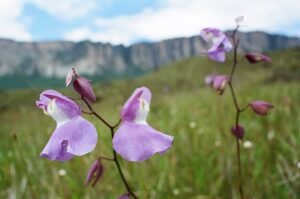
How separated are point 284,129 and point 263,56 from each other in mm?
2209

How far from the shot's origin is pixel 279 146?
3.14 m

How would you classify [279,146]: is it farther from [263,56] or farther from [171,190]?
[263,56]

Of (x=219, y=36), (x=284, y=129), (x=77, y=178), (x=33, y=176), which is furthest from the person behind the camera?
(x=284, y=129)

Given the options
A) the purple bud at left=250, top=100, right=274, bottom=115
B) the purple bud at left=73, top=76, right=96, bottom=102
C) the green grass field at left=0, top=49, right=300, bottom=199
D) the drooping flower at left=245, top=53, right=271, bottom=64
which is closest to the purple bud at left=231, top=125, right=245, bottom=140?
the purple bud at left=250, top=100, right=274, bottom=115

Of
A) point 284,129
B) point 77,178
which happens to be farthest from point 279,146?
point 77,178

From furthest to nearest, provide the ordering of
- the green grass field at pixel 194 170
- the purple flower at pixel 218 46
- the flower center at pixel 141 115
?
the green grass field at pixel 194 170, the purple flower at pixel 218 46, the flower center at pixel 141 115

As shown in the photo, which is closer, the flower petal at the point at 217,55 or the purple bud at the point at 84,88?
the purple bud at the point at 84,88

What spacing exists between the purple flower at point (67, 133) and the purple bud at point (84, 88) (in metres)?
0.05

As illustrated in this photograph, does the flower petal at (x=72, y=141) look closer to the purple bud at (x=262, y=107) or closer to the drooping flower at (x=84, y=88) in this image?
the drooping flower at (x=84, y=88)

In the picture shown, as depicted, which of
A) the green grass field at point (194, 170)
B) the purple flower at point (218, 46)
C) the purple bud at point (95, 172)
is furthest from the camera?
the green grass field at point (194, 170)

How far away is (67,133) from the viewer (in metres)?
1.00

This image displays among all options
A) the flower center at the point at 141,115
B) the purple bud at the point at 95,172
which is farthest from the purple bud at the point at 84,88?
the purple bud at the point at 95,172

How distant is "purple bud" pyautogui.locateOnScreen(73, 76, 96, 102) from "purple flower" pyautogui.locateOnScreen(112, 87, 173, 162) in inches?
3.9

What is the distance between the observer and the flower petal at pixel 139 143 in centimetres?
93
